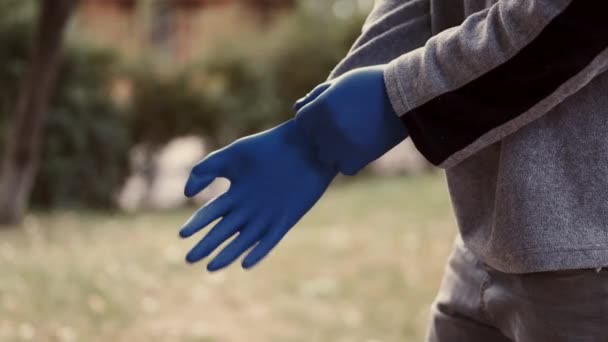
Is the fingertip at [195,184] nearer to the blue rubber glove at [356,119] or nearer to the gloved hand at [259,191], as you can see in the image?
the gloved hand at [259,191]

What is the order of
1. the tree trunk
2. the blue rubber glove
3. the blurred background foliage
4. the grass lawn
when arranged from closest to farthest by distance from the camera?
the blue rubber glove, the grass lawn, the tree trunk, the blurred background foliage

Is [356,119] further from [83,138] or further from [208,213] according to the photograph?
[83,138]

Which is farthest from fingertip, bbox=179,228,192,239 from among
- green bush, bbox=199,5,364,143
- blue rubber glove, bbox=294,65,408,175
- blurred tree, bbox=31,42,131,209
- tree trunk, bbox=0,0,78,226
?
green bush, bbox=199,5,364,143

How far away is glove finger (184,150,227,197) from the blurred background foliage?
8.11 m

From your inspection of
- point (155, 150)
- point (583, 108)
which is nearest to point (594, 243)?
point (583, 108)

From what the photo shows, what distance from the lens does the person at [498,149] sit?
98cm

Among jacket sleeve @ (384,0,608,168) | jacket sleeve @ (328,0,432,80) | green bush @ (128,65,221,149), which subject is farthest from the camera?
green bush @ (128,65,221,149)

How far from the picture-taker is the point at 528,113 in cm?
99

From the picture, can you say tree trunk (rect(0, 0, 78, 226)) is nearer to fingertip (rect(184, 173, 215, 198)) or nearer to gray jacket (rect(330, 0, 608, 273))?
fingertip (rect(184, 173, 215, 198))

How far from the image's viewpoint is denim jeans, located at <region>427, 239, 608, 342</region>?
3.32 feet

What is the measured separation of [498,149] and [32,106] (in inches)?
258

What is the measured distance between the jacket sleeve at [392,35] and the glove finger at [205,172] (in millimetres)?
220

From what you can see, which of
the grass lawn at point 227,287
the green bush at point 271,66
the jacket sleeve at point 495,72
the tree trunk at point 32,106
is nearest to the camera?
the jacket sleeve at point 495,72

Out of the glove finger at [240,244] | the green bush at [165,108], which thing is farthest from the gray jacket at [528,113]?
the green bush at [165,108]
